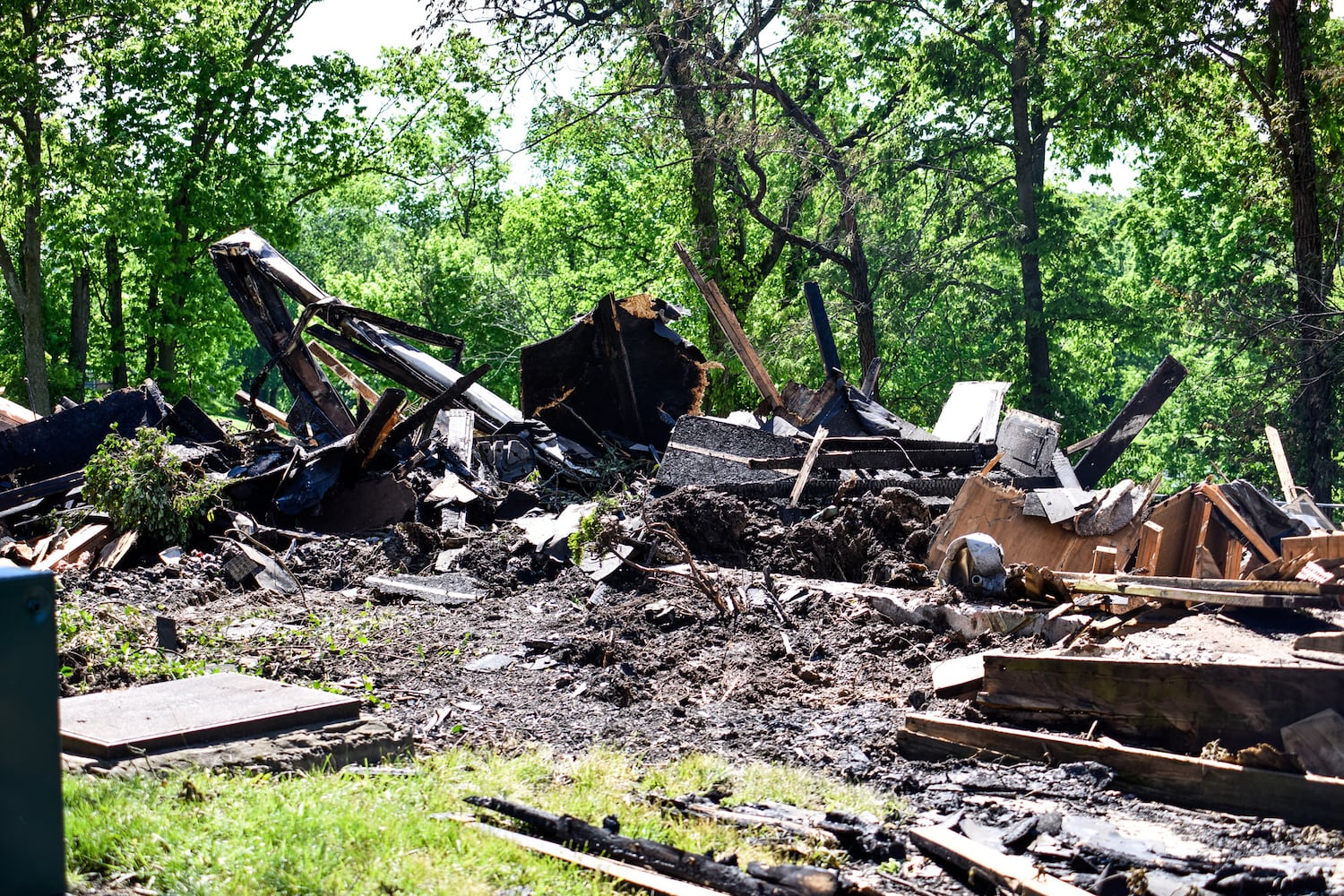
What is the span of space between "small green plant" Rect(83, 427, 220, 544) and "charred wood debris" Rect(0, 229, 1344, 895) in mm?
307

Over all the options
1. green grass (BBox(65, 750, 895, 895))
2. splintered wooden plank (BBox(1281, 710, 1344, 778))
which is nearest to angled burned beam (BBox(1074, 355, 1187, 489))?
splintered wooden plank (BBox(1281, 710, 1344, 778))

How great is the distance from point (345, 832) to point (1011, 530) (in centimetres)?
625

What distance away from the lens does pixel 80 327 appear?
1103 inches

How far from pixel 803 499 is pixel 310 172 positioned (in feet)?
71.7

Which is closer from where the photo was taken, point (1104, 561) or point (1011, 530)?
point (1104, 561)

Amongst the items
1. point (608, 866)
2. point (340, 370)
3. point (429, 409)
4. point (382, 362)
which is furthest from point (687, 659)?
point (340, 370)

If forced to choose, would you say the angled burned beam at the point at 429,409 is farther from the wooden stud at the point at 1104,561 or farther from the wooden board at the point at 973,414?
the wooden stud at the point at 1104,561

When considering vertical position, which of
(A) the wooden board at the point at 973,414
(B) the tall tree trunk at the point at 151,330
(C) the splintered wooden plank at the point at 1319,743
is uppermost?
(B) the tall tree trunk at the point at 151,330

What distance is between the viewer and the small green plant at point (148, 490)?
10.6m

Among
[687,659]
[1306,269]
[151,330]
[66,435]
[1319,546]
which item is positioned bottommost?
[687,659]

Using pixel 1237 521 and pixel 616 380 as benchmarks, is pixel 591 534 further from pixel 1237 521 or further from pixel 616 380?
pixel 1237 521

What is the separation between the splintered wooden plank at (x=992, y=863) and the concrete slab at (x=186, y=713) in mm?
2721

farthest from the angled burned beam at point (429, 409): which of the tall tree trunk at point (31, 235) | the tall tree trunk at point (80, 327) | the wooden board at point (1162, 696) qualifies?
the tall tree trunk at point (80, 327)

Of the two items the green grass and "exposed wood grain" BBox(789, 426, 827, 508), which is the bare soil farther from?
the green grass
